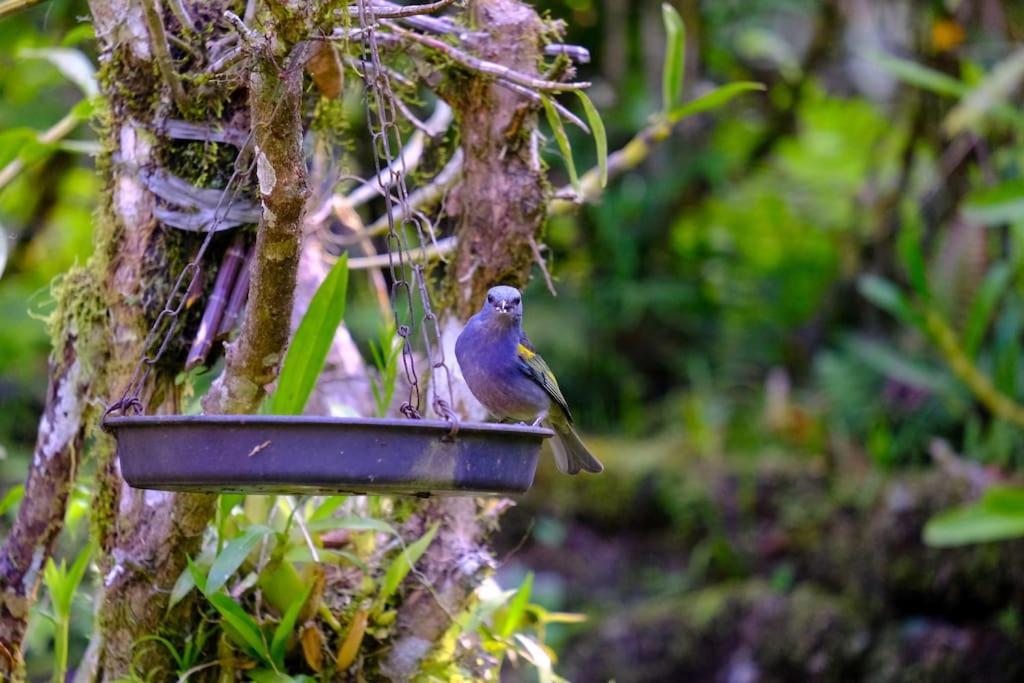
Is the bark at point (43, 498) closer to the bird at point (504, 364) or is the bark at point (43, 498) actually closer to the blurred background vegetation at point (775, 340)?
the bird at point (504, 364)

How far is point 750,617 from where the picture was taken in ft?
20.0

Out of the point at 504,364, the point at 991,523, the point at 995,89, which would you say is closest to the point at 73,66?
the point at 504,364

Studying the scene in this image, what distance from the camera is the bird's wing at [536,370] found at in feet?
8.64

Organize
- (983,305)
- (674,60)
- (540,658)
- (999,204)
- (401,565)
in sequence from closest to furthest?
(401,565), (540,658), (674,60), (999,204), (983,305)

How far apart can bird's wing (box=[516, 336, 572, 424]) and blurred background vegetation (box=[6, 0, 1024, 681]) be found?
2462 mm

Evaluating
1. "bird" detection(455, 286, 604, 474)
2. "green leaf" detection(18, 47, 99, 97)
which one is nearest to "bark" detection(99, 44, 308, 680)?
"bird" detection(455, 286, 604, 474)

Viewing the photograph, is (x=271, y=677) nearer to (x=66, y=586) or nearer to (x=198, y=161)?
(x=66, y=586)

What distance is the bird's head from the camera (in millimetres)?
2508

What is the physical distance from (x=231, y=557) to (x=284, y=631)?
240 millimetres

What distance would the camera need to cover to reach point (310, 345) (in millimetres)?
2465

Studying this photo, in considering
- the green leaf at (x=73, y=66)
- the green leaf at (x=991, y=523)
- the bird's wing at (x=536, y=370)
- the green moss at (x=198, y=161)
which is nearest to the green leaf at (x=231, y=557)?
the bird's wing at (x=536, y=370)

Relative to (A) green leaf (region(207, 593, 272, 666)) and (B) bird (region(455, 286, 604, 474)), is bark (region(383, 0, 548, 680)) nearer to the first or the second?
(B) bird (region(455, 286, 604, 474))

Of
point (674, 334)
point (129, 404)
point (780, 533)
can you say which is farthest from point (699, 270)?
point (129, 404)

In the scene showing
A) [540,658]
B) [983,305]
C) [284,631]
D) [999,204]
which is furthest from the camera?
[983,305]
